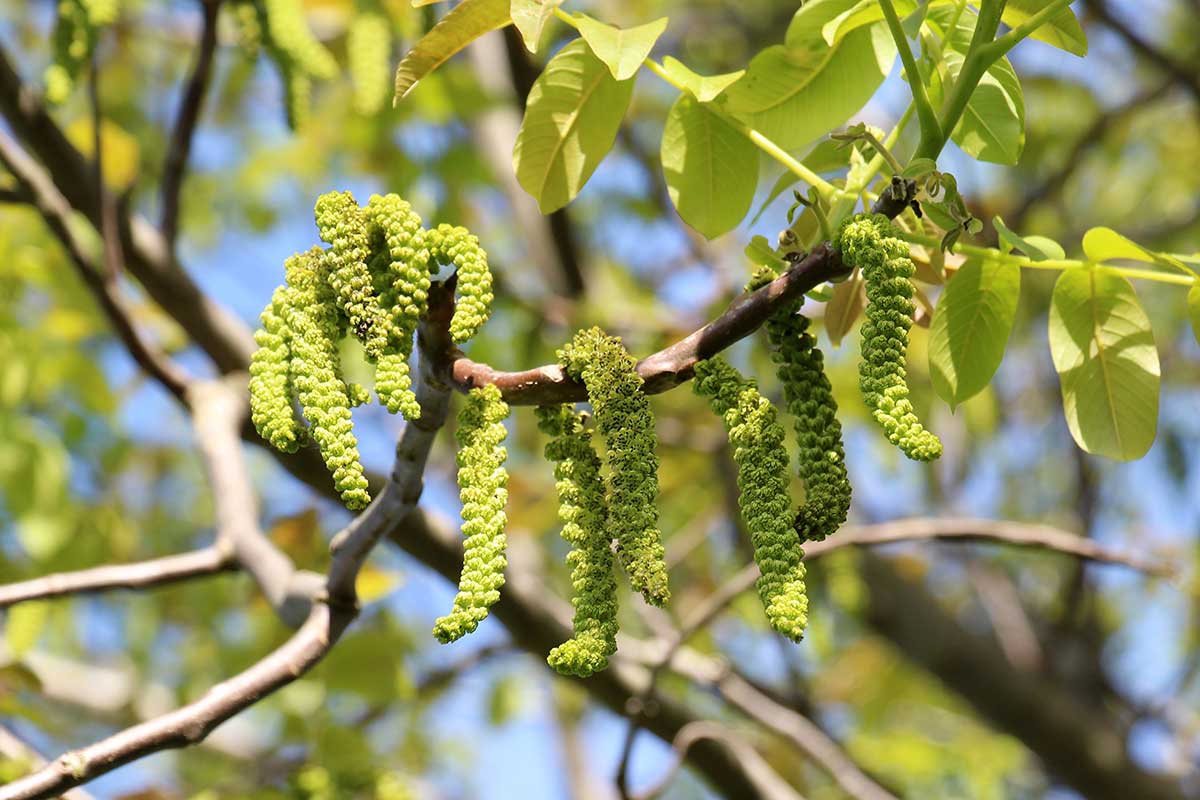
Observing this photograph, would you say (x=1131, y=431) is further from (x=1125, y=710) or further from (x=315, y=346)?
(x=1125, y=710)

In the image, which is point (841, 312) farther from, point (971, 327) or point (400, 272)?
point (400, 272)

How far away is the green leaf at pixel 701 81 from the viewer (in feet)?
4.73

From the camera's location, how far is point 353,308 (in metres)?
1.25

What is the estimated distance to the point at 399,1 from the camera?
3682 mm

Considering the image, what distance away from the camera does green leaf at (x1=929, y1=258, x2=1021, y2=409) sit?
1.53m

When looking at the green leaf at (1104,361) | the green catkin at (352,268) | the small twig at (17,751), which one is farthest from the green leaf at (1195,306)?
the small twig at (17,751)

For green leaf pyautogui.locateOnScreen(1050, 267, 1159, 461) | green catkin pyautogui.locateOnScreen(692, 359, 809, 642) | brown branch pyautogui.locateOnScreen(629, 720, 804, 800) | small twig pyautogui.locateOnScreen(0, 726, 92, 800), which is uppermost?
green leaf pyautogui.locateOnScreen(1050, 267, 1159, 461)

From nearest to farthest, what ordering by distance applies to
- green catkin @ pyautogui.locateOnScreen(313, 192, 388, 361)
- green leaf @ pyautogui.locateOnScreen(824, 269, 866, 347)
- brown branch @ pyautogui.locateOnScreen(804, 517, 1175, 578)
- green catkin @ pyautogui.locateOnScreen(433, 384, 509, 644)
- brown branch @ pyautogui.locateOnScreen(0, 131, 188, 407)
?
green catkin @ pyautogui.locateOnScreen(433, 384, 509, 644), green catkin @ pyautogui.locateOnScreen(313, 192, 388, 361), green leaf @ pyautogui.locateOnScreen(824, 269, 866, 347), brown branch @ pyautogui.locateOnScreen(804, 517, 1175, 578), brown branch @ pyautogui.locateOnScreen(0, 131, 188, 407)

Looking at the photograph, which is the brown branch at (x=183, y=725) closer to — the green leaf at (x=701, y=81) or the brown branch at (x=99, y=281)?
the green leaf at (x=701, y=81)

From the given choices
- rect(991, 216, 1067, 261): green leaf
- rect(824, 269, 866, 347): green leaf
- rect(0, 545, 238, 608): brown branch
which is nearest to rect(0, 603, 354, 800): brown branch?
rect(0, 545, 238, 608): brown branch

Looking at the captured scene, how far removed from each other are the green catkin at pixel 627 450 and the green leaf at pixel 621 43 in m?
0.31

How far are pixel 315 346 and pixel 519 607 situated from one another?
4.48ft

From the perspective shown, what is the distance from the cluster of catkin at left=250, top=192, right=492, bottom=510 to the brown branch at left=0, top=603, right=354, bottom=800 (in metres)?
0.55

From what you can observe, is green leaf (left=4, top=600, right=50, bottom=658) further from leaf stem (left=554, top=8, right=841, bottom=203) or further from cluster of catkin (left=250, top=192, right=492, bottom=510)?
leaf stem (left=554, top=8, right=841, bottom=203)
